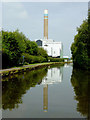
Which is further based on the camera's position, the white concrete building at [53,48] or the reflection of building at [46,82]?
the white concrete building at [53,48]

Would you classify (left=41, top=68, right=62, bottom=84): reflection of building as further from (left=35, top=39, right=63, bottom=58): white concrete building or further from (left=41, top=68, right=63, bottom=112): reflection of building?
(left=35, top=39, right=63, bottom=58): white concrete building

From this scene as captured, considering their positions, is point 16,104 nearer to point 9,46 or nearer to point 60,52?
point 9,46

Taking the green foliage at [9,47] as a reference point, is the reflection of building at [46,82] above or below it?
below

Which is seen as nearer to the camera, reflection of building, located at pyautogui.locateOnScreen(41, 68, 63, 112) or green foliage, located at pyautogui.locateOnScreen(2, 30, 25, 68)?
reflection of building, located at pyautogui.locateOnScreen(41, 68, 63, 112)

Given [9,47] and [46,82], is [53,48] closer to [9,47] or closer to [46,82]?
[9,47]

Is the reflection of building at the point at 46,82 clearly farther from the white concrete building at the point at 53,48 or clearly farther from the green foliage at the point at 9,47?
the white concrete building at the point at 53,48

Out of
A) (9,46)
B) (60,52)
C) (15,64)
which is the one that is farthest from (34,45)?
(60,52)

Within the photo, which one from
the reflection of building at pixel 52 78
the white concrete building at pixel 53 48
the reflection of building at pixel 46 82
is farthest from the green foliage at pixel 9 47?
the white concrete building at pixel 53 48

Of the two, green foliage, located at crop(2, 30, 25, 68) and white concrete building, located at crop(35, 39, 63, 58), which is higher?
white concrete building, located at crop(35, 39, 63, 58)

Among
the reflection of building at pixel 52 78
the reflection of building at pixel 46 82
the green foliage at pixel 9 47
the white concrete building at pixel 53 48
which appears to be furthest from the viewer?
the white concrete building at pixel 53 48

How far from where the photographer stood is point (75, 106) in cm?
749

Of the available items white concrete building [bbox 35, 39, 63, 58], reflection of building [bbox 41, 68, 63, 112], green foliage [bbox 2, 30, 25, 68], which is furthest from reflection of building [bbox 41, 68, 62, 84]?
white concrete building [bbox 35, 39, 63, 58]

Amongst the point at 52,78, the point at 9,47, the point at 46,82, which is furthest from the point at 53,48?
the point at 46,82

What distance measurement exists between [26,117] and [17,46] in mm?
29593
